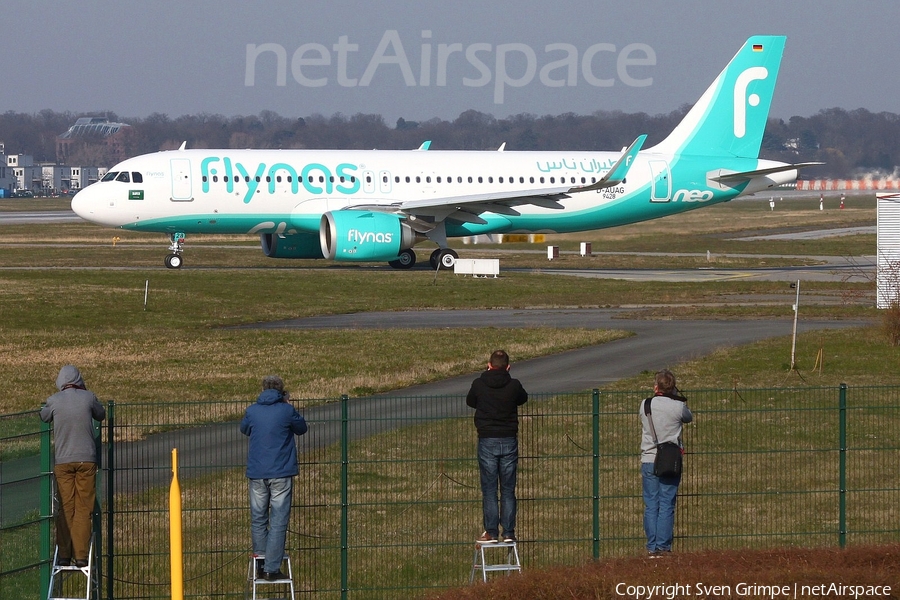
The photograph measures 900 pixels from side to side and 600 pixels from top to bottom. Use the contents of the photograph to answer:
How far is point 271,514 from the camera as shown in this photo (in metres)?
11.1

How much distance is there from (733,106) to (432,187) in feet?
41.6

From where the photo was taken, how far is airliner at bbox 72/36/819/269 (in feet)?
137

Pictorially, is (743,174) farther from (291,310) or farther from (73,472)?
(73,472)

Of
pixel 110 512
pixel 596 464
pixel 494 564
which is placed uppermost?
pixel 596 464

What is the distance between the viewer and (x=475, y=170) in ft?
149

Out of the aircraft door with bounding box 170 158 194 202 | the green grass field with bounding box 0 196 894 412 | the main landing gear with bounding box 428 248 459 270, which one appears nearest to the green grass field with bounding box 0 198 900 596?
Result: the green grass field with bounding box 0 196 894 412

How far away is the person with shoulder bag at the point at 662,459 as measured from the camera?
453 inches

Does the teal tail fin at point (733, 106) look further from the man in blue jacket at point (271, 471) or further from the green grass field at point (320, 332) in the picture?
the man in blue jacket at point (271, 471)

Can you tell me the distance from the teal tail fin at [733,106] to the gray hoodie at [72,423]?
3902 centimetres

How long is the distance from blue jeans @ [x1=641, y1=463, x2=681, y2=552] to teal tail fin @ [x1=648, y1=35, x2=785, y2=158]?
37228 mm

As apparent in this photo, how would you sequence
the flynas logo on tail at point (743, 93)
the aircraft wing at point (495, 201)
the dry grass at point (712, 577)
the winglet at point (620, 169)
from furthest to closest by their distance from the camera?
the flynas logo on tail at point (743, 93) → the aircraft wing at point (495, 201) → the winglet at point (620, 169) → the dry grass at point (712, 577)

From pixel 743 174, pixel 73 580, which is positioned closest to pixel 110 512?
pixel 73 580

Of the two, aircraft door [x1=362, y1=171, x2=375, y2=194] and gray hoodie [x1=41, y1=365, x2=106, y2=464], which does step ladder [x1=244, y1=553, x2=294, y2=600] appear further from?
aircraft door [x1=362, y1=171, x2=375, y2=194]

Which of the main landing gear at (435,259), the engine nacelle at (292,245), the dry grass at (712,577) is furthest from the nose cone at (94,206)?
the dry grass at (712,577)
